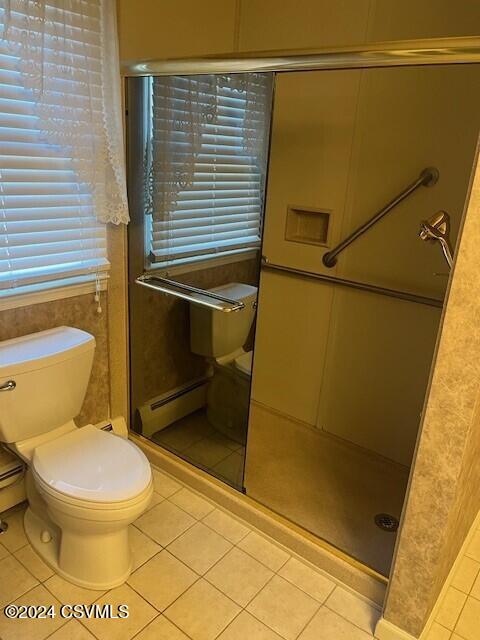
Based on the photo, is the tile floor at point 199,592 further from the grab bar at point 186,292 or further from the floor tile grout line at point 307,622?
the grab bar at point 186,292

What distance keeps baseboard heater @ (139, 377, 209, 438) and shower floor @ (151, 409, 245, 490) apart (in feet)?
0.09

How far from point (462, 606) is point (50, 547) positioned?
1447mm

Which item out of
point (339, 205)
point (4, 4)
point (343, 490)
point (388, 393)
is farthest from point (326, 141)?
point (343, 490)

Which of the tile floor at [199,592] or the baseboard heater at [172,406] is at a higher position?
the baseboard heater at [172,406]

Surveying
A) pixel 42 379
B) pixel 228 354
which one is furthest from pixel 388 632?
pixel 42 379

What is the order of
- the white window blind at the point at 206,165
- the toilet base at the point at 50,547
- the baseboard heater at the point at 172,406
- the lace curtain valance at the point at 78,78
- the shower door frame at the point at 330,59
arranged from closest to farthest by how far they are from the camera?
the shower door frame at the point at 330,59 → the lace curtain valance at the point at 78,78 → the toilet base at the point at 50,547 → the white window blind at the point at 206,165 → the baseboard heater at the point at 172,406

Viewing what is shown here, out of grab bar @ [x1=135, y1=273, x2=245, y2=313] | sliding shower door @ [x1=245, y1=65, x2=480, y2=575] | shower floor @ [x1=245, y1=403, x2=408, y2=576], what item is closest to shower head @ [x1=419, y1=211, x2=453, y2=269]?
sliding shower door @ [x1=245, y1=65, x2=480, y2=575]

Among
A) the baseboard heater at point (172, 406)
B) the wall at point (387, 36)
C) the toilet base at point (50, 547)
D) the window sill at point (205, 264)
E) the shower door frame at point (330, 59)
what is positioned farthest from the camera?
the baseboard heater at point (172, 406)

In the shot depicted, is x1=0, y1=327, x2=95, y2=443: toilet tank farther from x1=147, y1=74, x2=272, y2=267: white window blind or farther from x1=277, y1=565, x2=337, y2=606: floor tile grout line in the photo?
x1=277, y1=565, x2=337, y2=606: floor tile grout line

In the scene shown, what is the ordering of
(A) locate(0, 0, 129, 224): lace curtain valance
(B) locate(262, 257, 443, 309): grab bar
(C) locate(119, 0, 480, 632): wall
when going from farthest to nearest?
(B) locate(262, 257, 443, 309): grab bar → (A) locate(0, 0, 129, 224): lace curtain valance → (C) locate(119, 0, 480, 632): wall

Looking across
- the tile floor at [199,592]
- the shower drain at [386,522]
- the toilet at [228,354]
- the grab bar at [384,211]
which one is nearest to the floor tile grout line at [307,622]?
the tile floor at [199,592]

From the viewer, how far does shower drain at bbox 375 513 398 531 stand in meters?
1.97

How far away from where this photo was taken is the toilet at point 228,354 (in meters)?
1.96

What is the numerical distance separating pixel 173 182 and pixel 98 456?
1.10 meters
